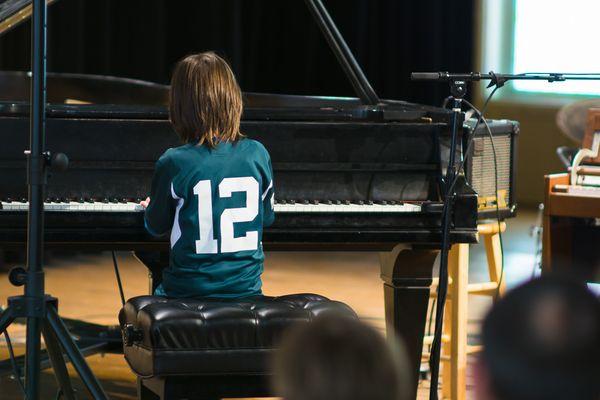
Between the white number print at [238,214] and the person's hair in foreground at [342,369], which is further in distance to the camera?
the white number print at [238,214]

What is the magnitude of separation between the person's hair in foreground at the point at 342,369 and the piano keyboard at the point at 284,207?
2.54 meters

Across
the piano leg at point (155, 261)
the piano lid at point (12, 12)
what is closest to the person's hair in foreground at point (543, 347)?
the piano leg at point (155, 261)

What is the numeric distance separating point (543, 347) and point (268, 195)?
234cm

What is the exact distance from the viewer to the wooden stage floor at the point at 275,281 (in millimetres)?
5605

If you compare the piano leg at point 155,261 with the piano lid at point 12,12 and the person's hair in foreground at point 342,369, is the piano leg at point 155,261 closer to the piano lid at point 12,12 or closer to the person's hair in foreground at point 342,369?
the piano lid at point 12,12

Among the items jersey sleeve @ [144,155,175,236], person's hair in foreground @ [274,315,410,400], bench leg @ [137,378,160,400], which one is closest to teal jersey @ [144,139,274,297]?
jersey sleeve @ [144,155,175,236]

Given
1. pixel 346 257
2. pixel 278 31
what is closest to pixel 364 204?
pixel 346 257

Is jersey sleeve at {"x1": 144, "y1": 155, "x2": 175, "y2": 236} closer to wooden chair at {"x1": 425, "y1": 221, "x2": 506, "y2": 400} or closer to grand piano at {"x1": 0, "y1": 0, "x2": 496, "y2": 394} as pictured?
grand piano at {"x1": 0, "y1": 0, "x2": 496, "y2": 394}

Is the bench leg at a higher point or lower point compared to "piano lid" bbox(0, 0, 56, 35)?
lower

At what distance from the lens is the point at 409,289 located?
3.54m

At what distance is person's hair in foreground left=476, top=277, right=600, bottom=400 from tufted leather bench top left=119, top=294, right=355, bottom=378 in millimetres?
1973

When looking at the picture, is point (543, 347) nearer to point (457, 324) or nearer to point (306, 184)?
point (306, 184)

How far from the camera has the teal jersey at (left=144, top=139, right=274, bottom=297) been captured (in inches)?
118

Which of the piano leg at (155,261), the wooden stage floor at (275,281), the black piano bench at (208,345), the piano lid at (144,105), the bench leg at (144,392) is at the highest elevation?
the piano lid at (144,105)
